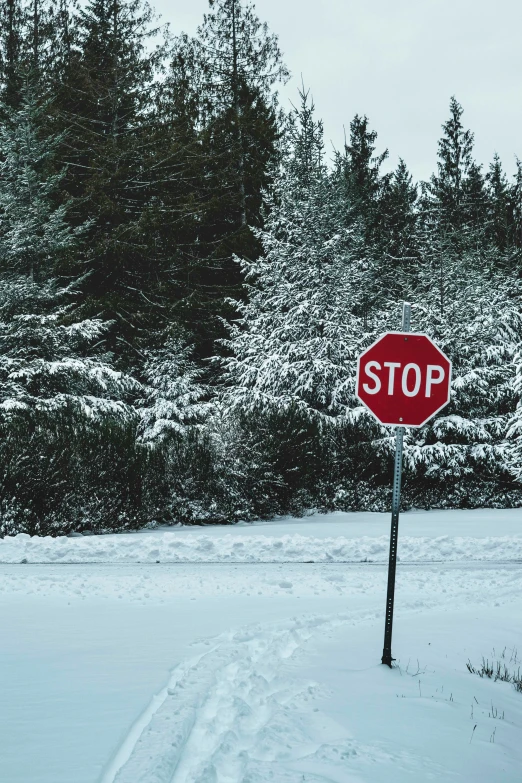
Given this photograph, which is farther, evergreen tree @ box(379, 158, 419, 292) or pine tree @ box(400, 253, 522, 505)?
evergreen tree @ box(379, 158, 419, 292)

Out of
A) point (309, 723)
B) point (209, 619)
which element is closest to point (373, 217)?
point (209, 619)

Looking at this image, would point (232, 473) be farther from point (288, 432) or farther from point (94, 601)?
point (94, 601)

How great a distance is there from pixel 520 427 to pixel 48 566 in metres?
13.1

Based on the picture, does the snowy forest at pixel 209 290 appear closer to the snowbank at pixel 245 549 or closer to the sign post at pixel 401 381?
the snowbank at pixel 245 549

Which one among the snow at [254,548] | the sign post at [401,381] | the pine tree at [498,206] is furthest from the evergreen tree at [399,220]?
the sign post at [401,381]

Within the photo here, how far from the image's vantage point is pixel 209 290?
1385 inches

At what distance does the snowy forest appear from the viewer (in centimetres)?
1830

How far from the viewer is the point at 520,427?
2025cm

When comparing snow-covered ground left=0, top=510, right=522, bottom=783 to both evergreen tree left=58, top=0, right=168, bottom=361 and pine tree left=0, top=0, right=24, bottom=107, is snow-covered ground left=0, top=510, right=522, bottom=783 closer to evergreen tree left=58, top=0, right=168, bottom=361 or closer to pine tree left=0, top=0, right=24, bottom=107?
evergreen tree left=58, top=0, right=168, bottom=361

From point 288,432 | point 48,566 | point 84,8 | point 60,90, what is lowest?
point 48,566

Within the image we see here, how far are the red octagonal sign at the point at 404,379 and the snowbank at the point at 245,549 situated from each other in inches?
261

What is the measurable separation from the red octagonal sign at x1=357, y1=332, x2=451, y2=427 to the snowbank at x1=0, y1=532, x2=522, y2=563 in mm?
6628

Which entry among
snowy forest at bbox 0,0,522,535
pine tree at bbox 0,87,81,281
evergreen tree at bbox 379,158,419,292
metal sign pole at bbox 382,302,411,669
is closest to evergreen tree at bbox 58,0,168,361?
snowy forest at bbox 0,0,522,535

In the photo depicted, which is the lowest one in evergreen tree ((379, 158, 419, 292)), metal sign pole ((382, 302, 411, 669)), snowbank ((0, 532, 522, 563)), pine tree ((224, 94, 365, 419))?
snowbank ((0, 532, 522, 563))
